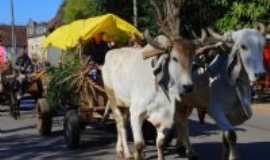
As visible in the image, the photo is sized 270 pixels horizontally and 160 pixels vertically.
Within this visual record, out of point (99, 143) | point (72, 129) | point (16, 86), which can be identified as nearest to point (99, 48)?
point (99, 143)

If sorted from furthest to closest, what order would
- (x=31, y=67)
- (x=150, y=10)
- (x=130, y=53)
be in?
(x=150, y=10)
(x=31, y=67)
(x=130, y=53)

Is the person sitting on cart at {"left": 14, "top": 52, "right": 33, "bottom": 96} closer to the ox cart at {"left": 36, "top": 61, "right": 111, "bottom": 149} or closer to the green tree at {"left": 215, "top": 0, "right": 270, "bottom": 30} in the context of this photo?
the ox cart at {"left": 36, "top": 61, "right": 111, "bottom": 149}

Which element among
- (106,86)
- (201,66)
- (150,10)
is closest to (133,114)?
(201,66)

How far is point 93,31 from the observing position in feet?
48.7

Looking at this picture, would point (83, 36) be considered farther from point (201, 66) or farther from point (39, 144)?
point (201, 66)

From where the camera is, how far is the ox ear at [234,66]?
10078mm

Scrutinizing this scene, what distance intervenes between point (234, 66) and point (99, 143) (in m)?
5.00

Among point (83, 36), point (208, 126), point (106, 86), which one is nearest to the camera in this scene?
point (106, 86)

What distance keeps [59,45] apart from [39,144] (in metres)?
2.34

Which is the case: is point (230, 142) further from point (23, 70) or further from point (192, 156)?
point (23, 70)

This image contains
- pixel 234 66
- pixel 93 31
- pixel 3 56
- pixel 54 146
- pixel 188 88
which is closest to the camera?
pixel 188 88

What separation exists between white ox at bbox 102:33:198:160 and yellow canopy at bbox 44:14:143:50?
10.7 feet

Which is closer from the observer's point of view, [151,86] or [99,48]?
[151,86]

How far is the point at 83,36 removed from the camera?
1474 centimetres
